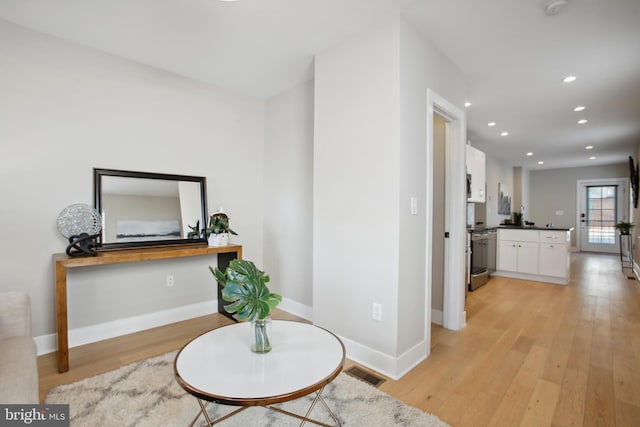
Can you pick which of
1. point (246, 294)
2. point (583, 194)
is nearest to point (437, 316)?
point (246, 294)

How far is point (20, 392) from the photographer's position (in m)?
1.18

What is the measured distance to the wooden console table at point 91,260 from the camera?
209 centimetres

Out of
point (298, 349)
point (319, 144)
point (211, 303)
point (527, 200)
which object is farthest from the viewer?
point (527, 200)

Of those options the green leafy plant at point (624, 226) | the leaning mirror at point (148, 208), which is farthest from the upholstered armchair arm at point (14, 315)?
the green leafy plant at point (624, 226)

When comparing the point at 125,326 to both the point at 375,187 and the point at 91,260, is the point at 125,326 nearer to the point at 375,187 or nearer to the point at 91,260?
the point at 91,260

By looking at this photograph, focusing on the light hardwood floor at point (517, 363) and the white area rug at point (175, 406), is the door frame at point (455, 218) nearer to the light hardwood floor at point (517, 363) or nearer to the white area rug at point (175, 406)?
the light hardwood floor at point (517, 363)

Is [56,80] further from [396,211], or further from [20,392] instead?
[396,211]

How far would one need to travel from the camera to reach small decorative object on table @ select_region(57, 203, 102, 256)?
2336 millimetres

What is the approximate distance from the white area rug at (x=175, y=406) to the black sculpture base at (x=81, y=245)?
921 millimetres

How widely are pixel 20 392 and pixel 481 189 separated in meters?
5.47

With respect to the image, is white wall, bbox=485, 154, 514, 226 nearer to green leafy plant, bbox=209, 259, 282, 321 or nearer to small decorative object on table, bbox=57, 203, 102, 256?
green leafy plant, bbox=209, 259, 282, 321

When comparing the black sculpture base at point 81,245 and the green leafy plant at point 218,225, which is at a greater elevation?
the green leafy plant at point 218,225

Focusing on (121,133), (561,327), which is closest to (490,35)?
(561,327)

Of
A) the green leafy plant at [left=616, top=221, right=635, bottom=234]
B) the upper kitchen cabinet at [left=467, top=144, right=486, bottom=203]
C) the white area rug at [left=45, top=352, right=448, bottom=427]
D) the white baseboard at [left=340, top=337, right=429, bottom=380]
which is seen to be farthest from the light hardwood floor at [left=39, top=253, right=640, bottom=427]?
the green leafy plant at [left=616, top=221, right=635, bottom=234]
